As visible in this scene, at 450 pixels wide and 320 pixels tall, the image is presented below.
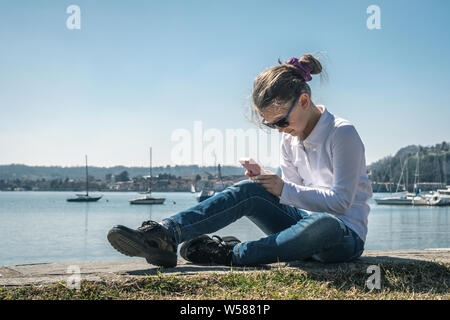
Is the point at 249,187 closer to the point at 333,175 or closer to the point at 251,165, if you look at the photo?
the point at 251,165

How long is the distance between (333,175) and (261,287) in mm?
809

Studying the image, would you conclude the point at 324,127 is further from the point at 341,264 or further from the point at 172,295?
the point at 172,295

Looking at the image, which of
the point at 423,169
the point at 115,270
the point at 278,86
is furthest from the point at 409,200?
the point at 115,270

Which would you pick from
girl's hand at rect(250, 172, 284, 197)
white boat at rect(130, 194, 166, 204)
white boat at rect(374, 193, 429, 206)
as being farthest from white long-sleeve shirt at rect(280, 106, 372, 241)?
white boat at rect(130, 194, 166, 204)

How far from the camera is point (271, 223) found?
2992 mm

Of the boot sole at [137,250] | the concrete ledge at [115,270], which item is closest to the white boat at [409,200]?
the concrete ledge at [115,270]

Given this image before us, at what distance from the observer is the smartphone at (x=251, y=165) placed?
109 inches

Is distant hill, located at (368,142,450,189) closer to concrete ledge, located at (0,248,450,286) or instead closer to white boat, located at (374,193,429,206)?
white boat, located at (374,193,429,206)

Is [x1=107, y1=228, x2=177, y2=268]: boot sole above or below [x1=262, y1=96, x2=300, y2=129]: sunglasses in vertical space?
below

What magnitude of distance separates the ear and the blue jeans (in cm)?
56

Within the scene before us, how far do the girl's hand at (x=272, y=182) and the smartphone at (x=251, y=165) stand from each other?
4 cm

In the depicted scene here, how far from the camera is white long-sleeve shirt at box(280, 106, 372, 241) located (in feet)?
8.59

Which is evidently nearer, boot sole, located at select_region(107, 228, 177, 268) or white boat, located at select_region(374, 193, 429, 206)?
boot sole, located at select_region(107, 228, 177, 268)
